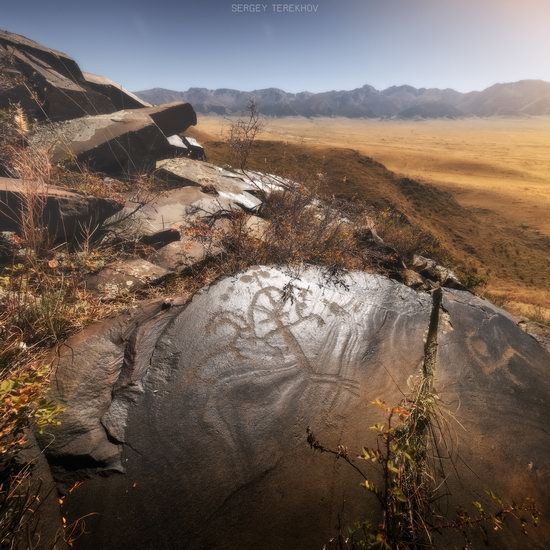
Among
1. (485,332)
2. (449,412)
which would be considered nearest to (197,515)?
(449,412)

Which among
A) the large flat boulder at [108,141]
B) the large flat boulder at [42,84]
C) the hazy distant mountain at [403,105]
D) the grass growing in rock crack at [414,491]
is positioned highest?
the hazy distant mountain at [403,105]

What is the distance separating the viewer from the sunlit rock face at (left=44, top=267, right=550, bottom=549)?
1.66 meters

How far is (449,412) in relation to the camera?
213 cm

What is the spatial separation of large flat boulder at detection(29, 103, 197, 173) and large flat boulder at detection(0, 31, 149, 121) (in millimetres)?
510

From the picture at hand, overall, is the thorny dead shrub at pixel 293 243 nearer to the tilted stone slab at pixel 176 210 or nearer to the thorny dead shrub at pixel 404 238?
the tilted stone slab at pixel 176 210

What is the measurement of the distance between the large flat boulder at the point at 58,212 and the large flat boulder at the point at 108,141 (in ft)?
5.91

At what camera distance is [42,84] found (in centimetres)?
586

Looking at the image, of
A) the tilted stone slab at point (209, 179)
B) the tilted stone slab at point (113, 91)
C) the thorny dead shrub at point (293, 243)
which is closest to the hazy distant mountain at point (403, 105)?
the tilted stone slab at point (113, 91)

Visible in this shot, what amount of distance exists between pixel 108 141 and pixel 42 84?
213 centimetres

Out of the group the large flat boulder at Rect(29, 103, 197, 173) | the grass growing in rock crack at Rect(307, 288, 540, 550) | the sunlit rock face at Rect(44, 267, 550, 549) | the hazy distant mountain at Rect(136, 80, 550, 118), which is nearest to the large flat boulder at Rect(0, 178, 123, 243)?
the sunlit rock face at Rect(44, 267, 550, 549)

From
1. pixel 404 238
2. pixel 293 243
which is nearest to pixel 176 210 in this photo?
pixel 293 243

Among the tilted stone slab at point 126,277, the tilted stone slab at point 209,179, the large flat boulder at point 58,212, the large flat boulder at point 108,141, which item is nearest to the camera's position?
the tilted stone slab at point 126,277

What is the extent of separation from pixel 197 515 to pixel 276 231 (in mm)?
3016

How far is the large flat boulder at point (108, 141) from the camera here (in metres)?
4.99
